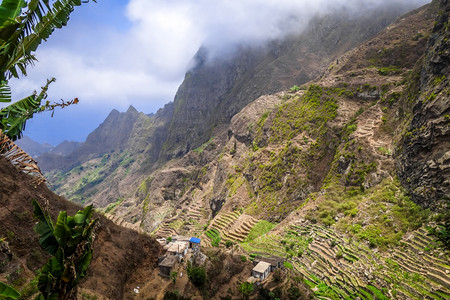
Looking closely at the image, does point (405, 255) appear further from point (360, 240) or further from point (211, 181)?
point (211, 181)

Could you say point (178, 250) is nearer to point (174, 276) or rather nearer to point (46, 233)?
point (174, 276)

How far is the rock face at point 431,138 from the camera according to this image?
2216 centimetres

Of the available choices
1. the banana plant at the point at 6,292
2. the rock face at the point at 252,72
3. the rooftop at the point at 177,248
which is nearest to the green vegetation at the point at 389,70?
the rooftop at the point at 177,248

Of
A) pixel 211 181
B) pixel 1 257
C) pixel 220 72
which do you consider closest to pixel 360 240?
pixel 1 257

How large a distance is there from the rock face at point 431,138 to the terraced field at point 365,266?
4.29 metres

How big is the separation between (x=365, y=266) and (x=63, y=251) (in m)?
22.4

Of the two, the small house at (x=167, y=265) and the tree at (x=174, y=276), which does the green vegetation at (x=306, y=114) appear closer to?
the small house at (x=167, y=265)

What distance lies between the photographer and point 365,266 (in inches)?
826

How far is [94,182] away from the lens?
18400cm

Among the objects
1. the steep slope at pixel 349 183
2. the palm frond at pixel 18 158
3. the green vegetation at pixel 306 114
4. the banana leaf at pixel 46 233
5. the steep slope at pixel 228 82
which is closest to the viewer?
the palm frond at pixel 18 158

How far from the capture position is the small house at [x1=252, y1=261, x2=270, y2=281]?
929 inches

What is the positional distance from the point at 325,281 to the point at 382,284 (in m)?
4.76

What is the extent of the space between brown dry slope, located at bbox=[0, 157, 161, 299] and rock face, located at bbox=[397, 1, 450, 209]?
2571cm

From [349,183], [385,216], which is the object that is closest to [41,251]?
[385,216]
